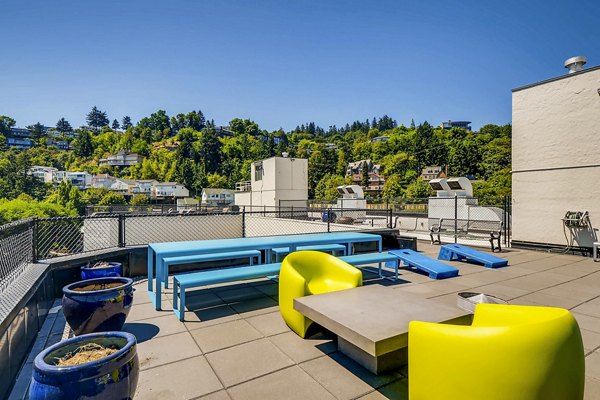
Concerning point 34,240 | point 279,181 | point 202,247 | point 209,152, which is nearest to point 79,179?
point 209,152

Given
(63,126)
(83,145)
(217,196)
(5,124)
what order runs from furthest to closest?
(63,126)
(5,124)
(83,145)
(217,196)

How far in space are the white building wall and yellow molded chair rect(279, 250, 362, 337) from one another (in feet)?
28.9

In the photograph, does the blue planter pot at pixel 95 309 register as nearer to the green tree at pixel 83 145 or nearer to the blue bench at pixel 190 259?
the blue bench at pixel 190 259

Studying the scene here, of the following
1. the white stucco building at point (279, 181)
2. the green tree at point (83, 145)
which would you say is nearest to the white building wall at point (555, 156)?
the white stucco building at point (279, 181)

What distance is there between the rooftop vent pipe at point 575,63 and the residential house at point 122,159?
467ft

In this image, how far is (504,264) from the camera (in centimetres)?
782

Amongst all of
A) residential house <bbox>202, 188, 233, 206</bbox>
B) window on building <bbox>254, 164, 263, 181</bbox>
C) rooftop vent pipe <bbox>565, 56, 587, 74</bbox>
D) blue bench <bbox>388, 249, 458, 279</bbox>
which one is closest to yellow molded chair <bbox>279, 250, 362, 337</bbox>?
blue bench <bbox>388, 249, 458, 279</bbox>

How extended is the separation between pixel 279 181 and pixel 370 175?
67.4 meters

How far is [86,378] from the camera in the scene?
6.09ft

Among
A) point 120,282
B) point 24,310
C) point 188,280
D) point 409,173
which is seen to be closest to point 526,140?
point 188,280

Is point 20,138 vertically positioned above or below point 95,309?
above

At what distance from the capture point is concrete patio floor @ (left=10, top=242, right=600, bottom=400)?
2.69 meters

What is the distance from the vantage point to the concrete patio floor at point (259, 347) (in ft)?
8.82

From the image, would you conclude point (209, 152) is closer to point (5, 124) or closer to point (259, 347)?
point (5, 124)
